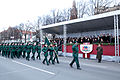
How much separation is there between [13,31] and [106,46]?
55916 mm

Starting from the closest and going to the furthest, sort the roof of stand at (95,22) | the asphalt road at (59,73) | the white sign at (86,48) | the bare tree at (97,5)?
the asphalt road at (59,73), the roof of stand at (95,22), the white sign at (86,48), the bare tree at (97,5)

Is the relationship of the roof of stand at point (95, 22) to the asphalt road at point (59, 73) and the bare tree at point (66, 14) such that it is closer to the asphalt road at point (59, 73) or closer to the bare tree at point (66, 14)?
the asphalt road at point (59, 73)

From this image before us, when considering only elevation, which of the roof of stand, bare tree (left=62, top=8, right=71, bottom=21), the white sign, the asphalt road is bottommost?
the asphalt road

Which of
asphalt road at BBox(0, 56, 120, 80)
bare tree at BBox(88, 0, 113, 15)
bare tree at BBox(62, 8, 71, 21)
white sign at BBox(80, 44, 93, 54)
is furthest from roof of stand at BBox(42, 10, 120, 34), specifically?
bare tree at BBox(62, 8, 71, 21)

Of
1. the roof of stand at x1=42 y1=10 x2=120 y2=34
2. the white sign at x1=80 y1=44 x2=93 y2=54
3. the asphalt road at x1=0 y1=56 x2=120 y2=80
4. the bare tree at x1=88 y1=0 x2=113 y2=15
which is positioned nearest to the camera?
the asphalt road at x1=0 y1=56 x2=120 y2=80

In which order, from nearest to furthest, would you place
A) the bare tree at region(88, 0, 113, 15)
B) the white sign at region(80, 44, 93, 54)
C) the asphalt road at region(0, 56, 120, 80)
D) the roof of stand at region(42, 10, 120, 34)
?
the asphalt road at region(0, 56, 120, 80)
the roof of stand at region(42, 10, 120, 34)
the white sign at region(80, 44, 93, 54)
the bare tree at region(88, 0, 113, 15)

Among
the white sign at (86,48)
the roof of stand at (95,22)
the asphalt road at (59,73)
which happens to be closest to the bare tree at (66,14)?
the roof of stand at (95,22)

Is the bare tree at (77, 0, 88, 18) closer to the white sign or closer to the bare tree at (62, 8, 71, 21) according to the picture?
the bare tree at (62, 8, 71, 21)

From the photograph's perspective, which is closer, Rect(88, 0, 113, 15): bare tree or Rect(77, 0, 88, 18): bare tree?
Rect(88, 0, 113, 15): bare tree

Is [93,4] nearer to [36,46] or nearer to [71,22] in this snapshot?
[71,22]

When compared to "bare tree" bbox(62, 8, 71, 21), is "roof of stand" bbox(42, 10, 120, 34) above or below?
below

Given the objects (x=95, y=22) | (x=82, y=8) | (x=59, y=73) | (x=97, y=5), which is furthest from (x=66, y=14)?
(x=59, y=73)

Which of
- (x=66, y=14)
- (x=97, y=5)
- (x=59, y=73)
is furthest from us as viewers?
(x=66, y=14)

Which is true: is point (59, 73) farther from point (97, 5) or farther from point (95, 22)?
point (97, 5)
